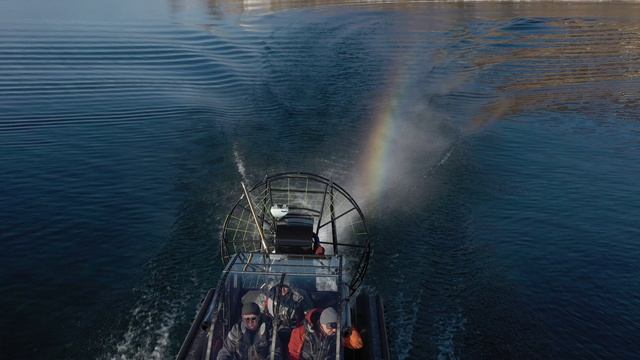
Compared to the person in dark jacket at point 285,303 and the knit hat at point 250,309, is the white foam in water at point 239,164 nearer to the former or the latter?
the person in dark jacket at point 285,303

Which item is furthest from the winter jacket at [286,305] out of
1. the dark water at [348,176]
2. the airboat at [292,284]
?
the dark water at [348,176]

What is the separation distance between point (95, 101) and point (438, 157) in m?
15.7

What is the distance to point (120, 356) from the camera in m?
10.6

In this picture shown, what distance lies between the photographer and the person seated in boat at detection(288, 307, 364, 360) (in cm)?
872

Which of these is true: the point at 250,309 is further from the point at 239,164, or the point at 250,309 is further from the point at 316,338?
the point at 239,164

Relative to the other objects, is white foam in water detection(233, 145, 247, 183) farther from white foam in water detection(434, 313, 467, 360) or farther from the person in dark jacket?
the person in dark jacket

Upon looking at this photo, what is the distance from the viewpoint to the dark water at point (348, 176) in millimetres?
12109

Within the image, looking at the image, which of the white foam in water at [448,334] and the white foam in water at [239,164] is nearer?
the white foam in water at [448,334]

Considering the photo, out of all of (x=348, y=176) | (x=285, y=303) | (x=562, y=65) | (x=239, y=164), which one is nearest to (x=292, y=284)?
(x=285, y=303)

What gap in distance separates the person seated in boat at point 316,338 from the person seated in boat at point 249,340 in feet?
0.97

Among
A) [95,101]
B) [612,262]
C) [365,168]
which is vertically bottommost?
[612,262]

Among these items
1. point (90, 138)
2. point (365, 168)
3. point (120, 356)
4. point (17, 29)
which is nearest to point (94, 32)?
point (17, 29)

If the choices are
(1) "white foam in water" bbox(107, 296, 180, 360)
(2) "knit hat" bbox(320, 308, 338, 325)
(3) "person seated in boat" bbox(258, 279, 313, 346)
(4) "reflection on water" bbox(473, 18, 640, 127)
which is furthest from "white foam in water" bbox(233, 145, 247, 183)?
(4) "reflection on water" bbox(473, 18, 640, 127)

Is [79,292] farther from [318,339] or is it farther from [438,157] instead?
[438,157]
